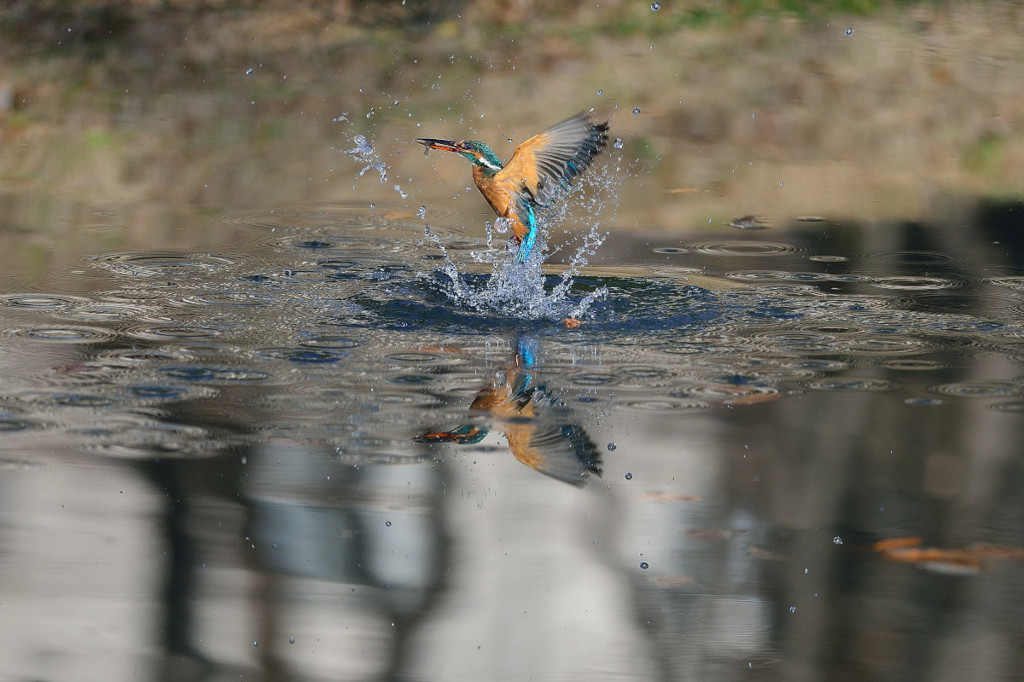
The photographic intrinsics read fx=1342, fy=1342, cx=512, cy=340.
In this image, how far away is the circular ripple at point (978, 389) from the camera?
4.26 metres

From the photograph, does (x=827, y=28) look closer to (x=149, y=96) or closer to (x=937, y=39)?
(x=937, y=39)

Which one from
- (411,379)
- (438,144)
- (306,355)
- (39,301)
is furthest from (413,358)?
(39,301)

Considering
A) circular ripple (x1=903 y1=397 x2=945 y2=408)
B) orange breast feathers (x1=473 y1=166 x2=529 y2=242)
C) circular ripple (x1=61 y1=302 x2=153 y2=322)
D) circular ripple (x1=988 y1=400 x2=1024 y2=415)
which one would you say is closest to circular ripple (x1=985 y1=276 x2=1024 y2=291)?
circular ripple (x1=988 y1=400 x2=1024 y2=415)

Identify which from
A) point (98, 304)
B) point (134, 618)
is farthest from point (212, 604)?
point (98, 304)

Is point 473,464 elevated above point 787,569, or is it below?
below

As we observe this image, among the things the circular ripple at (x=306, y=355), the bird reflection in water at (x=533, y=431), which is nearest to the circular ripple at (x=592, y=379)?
the bird reflection in water at (x=533, y=431)

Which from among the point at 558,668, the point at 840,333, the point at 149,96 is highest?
the point at 558,668

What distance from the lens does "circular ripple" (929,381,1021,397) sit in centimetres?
426

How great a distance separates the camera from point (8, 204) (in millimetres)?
7176

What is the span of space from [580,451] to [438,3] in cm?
949

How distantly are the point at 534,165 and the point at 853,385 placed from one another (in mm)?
1474

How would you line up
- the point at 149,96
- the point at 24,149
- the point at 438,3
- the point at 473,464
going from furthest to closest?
the point at 438,3 → the point at 149,96 → the point at 24,149 → the point at 473,464

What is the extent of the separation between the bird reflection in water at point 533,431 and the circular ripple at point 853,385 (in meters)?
0.87

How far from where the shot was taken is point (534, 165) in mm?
5023
